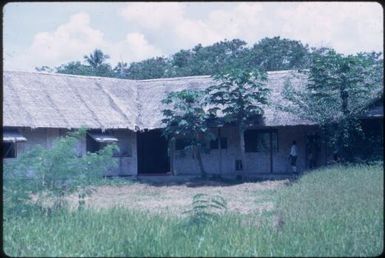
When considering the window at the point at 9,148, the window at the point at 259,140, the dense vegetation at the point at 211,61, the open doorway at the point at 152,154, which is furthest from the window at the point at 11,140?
the dense vegetation at the point at 211,61

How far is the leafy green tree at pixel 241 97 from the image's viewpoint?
18.7 meters

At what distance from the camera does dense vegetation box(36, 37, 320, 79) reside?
119ft

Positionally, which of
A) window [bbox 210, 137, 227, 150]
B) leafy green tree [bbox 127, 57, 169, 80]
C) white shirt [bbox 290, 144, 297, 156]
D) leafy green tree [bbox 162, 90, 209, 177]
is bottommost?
white shirt [bbox 290, 144, 297, 156]

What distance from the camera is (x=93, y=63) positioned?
43062 mm

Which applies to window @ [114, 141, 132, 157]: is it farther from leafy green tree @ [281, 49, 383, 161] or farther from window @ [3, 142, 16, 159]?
leafy green tree @ [281, 49, 383, 161]

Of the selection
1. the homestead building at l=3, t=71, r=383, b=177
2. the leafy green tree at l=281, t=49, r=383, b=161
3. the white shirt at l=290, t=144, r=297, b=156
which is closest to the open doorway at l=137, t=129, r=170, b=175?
the homestead building at l=3, t=71, r=383, b=177

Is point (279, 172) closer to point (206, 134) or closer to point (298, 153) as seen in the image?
point (298, 153)

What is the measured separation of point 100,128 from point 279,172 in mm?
7022

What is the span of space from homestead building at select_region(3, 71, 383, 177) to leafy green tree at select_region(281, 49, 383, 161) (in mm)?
1127

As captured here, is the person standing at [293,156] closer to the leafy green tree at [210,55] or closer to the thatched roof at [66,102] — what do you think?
the thatched roof at [66,102]

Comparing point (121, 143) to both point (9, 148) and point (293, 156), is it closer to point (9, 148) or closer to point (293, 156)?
point (9, 148)

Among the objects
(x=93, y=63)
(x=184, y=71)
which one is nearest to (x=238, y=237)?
(x=184, y=71)

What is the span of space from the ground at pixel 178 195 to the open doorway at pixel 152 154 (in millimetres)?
3811

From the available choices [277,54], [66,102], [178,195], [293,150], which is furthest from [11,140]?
[277,54]
